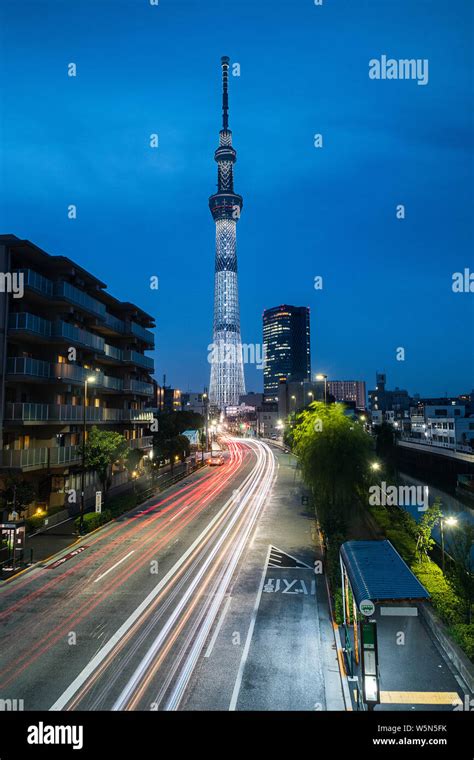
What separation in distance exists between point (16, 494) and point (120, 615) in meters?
11.5

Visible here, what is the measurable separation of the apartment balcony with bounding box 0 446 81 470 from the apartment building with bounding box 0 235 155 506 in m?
0.06

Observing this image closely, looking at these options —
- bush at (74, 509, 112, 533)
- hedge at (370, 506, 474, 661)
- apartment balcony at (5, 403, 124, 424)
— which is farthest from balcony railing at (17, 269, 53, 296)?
hedge at (370, 506, 474, 661)

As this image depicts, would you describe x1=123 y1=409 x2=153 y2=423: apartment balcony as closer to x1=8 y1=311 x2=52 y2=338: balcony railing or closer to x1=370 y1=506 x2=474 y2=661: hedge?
x1=8 y1=311 x2=52 y2=338: balcony railing

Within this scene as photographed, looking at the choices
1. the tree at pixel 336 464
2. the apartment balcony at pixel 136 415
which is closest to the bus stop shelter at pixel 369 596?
the tree at pixel 336 464

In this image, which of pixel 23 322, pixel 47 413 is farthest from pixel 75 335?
pixel 47 413

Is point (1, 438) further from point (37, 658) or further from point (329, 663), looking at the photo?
point (329, 663)

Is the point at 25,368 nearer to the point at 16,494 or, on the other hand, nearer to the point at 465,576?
the point at 16,494

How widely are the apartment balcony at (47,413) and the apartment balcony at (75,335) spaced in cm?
522

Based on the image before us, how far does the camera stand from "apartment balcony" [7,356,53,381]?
29.5 m

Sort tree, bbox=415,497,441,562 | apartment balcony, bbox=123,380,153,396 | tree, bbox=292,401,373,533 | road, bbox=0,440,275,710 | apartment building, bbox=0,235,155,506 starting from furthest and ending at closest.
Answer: apartment balcony, bbox=123,380,153,396, apartment building, bbox=0,235,155,506, tree, bbox=292,401,373,533, tree, bbox=415,497,441,562, road, bbox=0,440,275,710

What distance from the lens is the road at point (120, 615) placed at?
11781 millimetres

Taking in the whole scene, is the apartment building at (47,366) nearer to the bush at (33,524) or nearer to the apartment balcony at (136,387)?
the bush at (33,524)

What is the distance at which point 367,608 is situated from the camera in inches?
412
